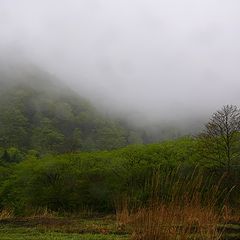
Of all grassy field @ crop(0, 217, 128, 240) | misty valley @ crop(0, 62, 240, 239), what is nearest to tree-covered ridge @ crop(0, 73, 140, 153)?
misty valley @ crop(0, 62, 240, 239)

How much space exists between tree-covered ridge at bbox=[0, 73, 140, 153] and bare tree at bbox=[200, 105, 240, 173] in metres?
61.4

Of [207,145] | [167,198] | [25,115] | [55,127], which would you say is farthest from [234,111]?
[25,115]

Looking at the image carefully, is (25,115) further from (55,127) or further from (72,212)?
(72,212)

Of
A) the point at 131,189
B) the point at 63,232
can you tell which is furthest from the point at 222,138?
the point at 63,232

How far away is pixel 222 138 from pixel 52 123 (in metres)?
103

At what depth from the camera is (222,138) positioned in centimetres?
3378

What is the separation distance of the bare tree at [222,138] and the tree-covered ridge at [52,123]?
61381 millimetres

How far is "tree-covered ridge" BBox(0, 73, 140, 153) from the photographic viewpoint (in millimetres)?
111812

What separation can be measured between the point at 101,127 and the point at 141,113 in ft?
175

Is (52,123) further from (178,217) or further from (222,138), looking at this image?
(178,217)

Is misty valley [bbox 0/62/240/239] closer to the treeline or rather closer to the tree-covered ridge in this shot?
the treeline

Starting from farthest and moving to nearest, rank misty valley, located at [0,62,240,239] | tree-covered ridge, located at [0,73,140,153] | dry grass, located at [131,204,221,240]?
1. tree-covered ridge, located at [0,73,140,153]
2. misty valley, located at [0,62,240,239]
3. dry grass, located at [131,204,221,240]

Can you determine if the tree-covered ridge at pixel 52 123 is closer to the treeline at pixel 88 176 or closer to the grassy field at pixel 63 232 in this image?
the treeline at pixel 88 176

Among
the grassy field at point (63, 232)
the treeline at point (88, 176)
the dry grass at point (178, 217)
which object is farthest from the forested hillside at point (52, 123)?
the dry grass at point (178, 217)
